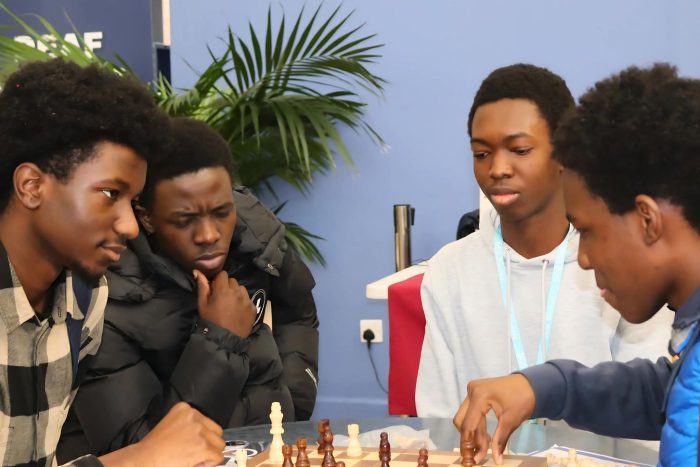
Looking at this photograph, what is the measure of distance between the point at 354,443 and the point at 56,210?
31.8 inches

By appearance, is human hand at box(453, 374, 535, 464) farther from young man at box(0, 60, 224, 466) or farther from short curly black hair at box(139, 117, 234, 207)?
short curly black hair at box(139, 117, 234, 207)

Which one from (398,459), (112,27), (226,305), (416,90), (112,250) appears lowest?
(398,459)

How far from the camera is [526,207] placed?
2469 millimetres

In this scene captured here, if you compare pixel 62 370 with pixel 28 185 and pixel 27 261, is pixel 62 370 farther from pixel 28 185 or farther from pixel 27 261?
pixel 28 185

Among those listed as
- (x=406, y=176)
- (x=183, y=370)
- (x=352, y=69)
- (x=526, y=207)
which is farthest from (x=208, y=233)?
(x=406, y=176)

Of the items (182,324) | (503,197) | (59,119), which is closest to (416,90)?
(503,197)

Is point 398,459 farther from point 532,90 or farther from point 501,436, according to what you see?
point 532,90

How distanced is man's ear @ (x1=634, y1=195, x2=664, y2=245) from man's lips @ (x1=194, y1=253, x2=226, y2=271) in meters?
1.34

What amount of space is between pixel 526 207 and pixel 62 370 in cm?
126

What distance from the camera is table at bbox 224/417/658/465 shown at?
195 centimetres

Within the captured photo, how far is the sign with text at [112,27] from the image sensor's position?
19.5 feet

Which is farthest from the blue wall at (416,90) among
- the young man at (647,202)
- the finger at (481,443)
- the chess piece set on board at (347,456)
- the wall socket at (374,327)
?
the young man at (647,202)

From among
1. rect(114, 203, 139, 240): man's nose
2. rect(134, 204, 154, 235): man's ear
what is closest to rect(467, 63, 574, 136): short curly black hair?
rect(134, 204, 154, 235): man's ear

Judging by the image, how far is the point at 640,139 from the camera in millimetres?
1467
